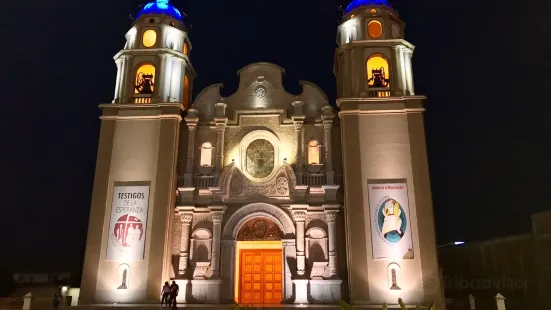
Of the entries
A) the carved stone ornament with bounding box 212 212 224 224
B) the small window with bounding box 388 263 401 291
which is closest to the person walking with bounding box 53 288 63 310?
the carved stone ornament with bounding box 212 212 224 224

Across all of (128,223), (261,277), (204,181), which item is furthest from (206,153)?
(261,277)

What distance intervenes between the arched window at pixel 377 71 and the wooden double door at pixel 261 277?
818 cm

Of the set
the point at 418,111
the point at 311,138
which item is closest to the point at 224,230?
the point at 311,138

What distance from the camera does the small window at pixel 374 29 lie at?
810 inches

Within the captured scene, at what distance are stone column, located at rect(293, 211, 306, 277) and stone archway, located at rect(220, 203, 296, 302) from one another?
0.69ft

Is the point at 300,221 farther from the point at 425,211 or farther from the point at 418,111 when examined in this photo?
the point at 418,111

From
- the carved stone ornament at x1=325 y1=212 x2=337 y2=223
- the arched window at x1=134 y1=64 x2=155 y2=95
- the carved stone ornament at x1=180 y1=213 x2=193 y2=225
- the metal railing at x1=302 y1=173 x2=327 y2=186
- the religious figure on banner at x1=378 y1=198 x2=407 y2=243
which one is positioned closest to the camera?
the religious figure on banner at x1=378 y1=198 x2=407 y2=243

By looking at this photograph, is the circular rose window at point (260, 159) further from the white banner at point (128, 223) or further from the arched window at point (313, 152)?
the white banner at point (128, 223)

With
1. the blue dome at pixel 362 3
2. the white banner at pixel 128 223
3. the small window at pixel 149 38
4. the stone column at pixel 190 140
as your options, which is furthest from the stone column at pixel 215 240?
the blue dome at pixel 362 3

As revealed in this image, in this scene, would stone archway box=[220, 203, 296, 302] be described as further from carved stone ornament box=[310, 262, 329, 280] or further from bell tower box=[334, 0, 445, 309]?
bell tower box=[334, 0, 445, 309]

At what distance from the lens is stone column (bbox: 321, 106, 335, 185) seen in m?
18.7

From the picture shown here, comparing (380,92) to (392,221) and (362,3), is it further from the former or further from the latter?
(392,221)

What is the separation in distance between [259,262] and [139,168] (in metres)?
6.11

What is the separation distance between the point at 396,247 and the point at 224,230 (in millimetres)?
6538
